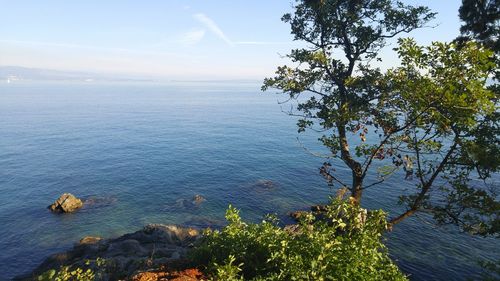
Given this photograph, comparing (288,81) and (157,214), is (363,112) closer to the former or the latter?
(288,81)

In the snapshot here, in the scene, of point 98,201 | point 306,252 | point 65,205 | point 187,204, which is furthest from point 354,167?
point 98,201

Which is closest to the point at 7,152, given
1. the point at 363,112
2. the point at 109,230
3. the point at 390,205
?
the point at 109,230

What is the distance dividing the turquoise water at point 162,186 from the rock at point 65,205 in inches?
42.5

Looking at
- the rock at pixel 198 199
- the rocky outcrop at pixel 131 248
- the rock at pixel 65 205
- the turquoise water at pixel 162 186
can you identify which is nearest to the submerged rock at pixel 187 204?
the rock at pixel 198 199

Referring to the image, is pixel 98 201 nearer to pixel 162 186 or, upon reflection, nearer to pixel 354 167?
pixel 162 186

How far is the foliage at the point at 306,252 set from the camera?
31.1ft

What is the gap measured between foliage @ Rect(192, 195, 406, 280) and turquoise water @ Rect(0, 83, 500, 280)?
15765 millimetres

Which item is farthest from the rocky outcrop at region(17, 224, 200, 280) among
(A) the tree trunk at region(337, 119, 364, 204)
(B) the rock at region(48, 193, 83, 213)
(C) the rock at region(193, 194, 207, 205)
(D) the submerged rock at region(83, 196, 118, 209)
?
(A) the tree trunk at region(337, 119, 364, 204)

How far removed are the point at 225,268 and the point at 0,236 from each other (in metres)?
43.7

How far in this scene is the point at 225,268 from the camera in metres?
10.3

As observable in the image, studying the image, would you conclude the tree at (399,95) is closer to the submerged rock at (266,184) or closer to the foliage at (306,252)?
the foliage at (306,252)

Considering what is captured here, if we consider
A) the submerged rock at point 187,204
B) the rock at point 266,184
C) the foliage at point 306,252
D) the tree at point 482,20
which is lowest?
the submerged rock at point 187,204

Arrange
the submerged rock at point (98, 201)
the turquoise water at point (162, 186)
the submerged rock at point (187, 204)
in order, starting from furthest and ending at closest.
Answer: the submerged rock at point (98, 201)
the submerged rock at point (187, 204)
the turquoise water at point (162, 186)

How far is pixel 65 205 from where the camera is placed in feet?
158
